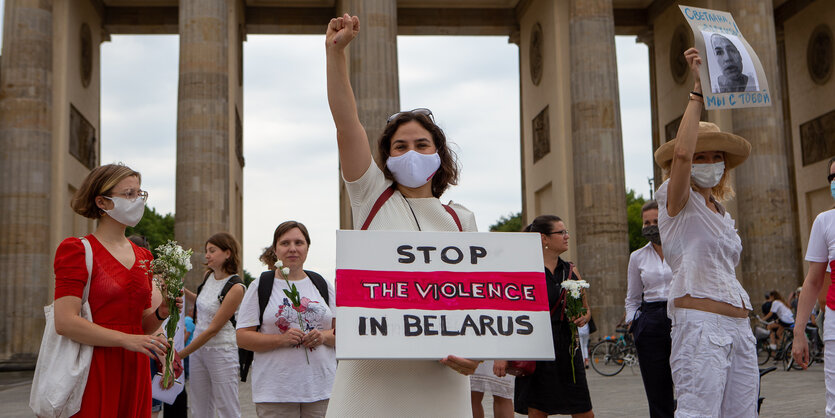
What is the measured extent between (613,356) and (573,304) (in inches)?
560

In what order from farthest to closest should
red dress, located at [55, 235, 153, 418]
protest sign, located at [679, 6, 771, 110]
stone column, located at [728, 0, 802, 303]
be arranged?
stone column, located at [728, 0, 802, 303], protest sign, located at [679, 6, 771, 110], red dress, located at [55, 235, 153, 418]

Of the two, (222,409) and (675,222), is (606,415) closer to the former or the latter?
(222,409)

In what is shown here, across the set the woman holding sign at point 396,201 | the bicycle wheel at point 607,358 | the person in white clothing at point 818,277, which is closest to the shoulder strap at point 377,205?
the woman holding sign at point 396,201

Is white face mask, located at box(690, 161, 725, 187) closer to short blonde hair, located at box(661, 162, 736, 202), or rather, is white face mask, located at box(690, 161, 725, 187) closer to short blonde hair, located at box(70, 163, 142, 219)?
short blonde hair, located at box(661, 162, 736, 202)

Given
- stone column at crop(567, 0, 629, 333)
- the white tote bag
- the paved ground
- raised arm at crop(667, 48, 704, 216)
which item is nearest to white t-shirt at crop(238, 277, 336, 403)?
the white tote bag

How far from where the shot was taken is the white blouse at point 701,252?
15.3 feet

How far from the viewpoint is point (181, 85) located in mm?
25969

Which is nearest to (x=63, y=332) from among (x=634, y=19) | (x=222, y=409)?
(x=222, y=409)

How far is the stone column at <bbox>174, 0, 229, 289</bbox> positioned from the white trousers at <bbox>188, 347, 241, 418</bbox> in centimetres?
1757

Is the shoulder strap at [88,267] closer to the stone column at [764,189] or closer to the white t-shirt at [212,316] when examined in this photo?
the white t-shirt at [212,316]

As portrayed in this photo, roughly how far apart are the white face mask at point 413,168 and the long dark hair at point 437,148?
0.06 meters

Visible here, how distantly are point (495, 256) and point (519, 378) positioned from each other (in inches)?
158

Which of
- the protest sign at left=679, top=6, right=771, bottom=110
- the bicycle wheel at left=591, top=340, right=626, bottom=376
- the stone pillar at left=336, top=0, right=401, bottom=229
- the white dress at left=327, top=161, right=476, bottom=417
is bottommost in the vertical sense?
the bicycle wheel at left=591, top=340, right=626, bottom=376

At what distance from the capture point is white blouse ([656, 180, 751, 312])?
183 inches
